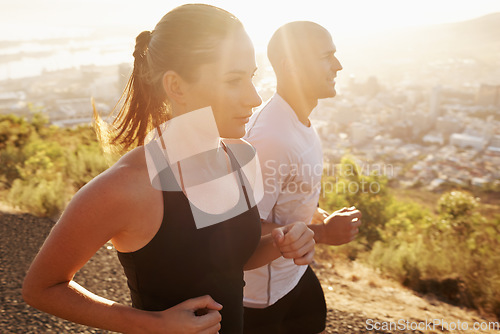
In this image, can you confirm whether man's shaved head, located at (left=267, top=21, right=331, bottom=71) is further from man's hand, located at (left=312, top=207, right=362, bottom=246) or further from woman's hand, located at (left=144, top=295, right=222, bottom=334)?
woman's hand, located at (left=144, top=295, right=222, bottom=334)

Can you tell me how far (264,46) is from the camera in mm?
2430

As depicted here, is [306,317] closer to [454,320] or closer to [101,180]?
[101,180]

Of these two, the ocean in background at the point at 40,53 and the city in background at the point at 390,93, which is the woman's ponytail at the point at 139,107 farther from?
the ocean in background at the point at 40,53

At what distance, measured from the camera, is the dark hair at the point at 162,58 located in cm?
109

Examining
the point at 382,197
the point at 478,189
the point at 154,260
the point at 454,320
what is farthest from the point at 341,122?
the point at 154,260

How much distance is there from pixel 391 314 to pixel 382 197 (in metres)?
4.63

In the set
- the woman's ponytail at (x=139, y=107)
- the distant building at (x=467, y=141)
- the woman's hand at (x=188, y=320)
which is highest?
the woman's ponytail at (x=139, y=107)

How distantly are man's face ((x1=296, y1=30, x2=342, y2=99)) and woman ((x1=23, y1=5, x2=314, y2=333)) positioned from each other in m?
0.97

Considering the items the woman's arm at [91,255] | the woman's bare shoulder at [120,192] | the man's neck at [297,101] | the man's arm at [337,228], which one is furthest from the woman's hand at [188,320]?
the man's neck at [297,101]

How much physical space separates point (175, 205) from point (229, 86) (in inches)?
15.8

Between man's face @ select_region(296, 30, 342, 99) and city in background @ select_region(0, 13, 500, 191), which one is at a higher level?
man's face @ select_region(296, 30, 342, 99)

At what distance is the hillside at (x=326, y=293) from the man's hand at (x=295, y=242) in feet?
8.01

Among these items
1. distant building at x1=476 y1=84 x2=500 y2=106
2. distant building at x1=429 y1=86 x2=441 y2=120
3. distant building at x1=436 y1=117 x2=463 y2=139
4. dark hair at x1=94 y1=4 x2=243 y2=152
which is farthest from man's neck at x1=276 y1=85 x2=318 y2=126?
distant building at x1=476 y1=84 x2=500 y2=106

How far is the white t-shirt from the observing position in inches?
69.2
